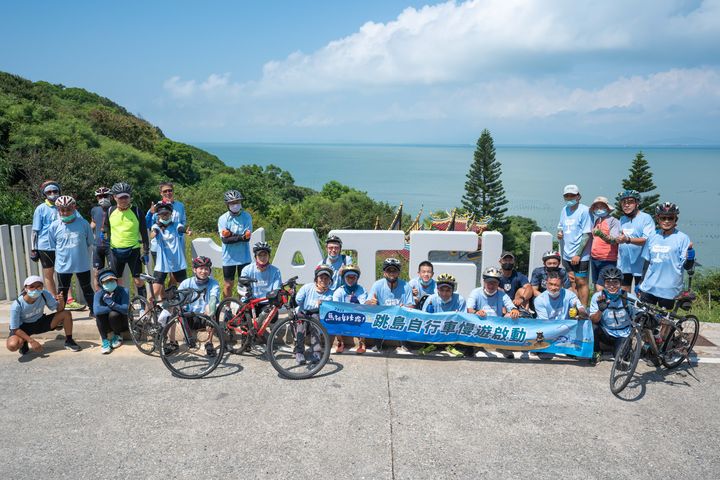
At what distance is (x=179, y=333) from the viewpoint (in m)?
6.49

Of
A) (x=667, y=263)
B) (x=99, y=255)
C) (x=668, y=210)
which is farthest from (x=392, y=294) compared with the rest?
(x=99, y=255)

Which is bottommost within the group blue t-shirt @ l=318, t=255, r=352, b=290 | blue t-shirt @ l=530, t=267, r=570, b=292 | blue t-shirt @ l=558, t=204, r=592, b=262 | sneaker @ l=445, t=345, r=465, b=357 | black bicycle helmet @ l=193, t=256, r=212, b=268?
sneaker @ l=445, t=345, r=465, b=357

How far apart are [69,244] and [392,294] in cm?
439

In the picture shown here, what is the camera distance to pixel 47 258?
7086 millimetres

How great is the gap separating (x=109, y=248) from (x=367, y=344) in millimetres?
3815

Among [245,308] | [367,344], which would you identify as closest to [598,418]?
[367,344]

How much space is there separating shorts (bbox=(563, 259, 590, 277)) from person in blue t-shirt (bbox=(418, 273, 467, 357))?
6.40ft

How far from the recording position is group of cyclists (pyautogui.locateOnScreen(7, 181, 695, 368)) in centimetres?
622

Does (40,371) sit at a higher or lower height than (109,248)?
lower

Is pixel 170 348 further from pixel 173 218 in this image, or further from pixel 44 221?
pixel 44 221

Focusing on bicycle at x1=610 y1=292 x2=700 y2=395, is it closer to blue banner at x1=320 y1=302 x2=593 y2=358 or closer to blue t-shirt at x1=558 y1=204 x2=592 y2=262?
blue banner at x1=320 y1=302 x2=593 y2=358

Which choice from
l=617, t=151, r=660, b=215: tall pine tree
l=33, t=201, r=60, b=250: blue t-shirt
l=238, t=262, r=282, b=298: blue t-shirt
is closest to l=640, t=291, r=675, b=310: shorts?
l=238, t=262, r=282, b=298: blue t-shirt

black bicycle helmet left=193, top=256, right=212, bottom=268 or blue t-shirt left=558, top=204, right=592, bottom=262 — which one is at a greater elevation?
blue t-shirt left=558, top=204, right=592, bottom=262

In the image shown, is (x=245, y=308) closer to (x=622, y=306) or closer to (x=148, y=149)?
(x=622, y=306)
